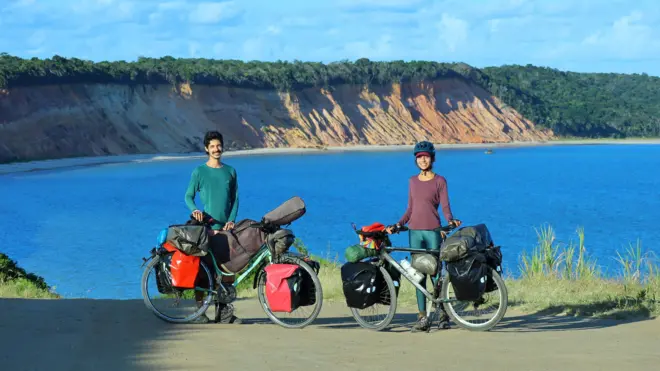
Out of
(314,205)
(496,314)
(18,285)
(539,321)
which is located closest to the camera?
(496,314)

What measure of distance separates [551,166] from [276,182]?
1347 inches

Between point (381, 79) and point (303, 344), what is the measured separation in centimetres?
11985

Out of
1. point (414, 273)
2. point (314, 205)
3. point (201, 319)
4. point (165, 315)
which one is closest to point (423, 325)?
point (414, 273)

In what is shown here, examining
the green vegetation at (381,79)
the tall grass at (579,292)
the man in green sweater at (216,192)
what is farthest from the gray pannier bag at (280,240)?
the green vegetation at (381,79)

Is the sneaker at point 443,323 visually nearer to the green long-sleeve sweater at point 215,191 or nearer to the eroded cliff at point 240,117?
the green long-sleeve sweater at point 215,191

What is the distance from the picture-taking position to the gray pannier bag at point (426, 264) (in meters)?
8.47

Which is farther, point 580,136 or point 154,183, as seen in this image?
point 580,136

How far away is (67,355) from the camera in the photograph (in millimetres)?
7234

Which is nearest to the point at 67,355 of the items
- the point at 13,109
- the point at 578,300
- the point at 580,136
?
the point at 578,300

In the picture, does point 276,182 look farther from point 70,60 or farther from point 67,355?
point 67,355

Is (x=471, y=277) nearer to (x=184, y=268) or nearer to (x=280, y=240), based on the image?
(x=280, y=240)

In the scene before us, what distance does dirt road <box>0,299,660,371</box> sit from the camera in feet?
22.6

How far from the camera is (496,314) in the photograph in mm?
8320

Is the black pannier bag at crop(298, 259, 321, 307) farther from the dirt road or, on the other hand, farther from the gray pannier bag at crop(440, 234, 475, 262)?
the gray pannier bag at crop(440, 234, 475, 262)
